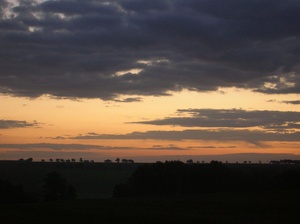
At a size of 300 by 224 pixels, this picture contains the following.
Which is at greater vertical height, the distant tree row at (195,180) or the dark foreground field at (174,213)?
the distant tree row at (195,180)

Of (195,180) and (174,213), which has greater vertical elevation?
(195,180)

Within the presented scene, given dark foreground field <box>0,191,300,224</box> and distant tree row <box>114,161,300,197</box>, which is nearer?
dark foreground field <box>0,191,300,224</box>

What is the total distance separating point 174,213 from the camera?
35406 millimetres

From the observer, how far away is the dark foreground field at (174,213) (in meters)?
31.3

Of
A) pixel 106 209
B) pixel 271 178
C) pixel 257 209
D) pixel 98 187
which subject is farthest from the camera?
pixel 98 187

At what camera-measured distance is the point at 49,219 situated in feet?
110

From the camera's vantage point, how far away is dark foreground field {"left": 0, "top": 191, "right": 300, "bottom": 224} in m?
31.3

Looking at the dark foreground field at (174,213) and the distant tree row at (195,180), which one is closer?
the dark foreground field at (174,213)

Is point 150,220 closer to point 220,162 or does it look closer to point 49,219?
point 49,219

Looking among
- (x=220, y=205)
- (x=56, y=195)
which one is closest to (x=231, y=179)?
(x=56, y=195)

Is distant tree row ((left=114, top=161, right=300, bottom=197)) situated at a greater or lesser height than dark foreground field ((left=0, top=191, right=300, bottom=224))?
greater

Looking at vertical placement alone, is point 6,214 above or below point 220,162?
below

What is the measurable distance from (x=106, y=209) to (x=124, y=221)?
8156 millimetres

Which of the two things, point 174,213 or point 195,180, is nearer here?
point 174,213
